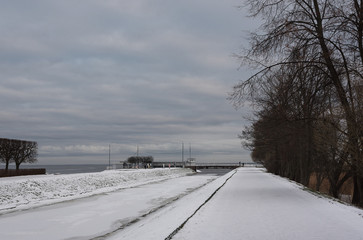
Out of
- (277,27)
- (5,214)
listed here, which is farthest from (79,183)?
(277,27)

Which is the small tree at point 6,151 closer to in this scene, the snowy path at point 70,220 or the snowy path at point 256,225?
the snowy path at point 70,220

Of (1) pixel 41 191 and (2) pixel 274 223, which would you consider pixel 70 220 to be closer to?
(2) pixel 274 223

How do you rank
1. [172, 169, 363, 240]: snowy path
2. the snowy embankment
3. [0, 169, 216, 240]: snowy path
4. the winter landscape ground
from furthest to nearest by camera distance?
the snowy embankment < [0, 169, 216, 240]: snowy path < the winter landscape ground < [172, 169, 363, 240]: snowy path

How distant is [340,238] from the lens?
25.8ft

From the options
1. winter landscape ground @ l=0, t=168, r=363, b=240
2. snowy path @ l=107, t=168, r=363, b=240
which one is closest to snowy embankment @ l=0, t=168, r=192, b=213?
winter landscape ground @ l=0, t=168, r=363, b=240

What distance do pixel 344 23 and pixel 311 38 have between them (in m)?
1.30

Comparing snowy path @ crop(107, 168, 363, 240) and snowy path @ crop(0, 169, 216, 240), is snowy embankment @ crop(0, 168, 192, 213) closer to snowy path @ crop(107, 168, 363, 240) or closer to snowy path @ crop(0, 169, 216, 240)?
snowy path @ crop(0, 169, 216, 240)

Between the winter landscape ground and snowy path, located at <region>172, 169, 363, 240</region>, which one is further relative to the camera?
the winter landscape ground

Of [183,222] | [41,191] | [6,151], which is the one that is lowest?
[41,191]

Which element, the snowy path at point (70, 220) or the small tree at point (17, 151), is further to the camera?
the small tree at point (17, 151)

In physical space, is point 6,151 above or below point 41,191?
above

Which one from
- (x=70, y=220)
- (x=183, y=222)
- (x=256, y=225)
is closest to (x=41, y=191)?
(x=70, y=220)

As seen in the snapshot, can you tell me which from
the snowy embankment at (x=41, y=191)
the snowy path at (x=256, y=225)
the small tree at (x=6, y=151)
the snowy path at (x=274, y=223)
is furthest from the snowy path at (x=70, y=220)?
the small tree at (x=6, y=151)

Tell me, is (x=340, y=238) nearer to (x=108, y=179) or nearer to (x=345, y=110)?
(x=345, y=110)
